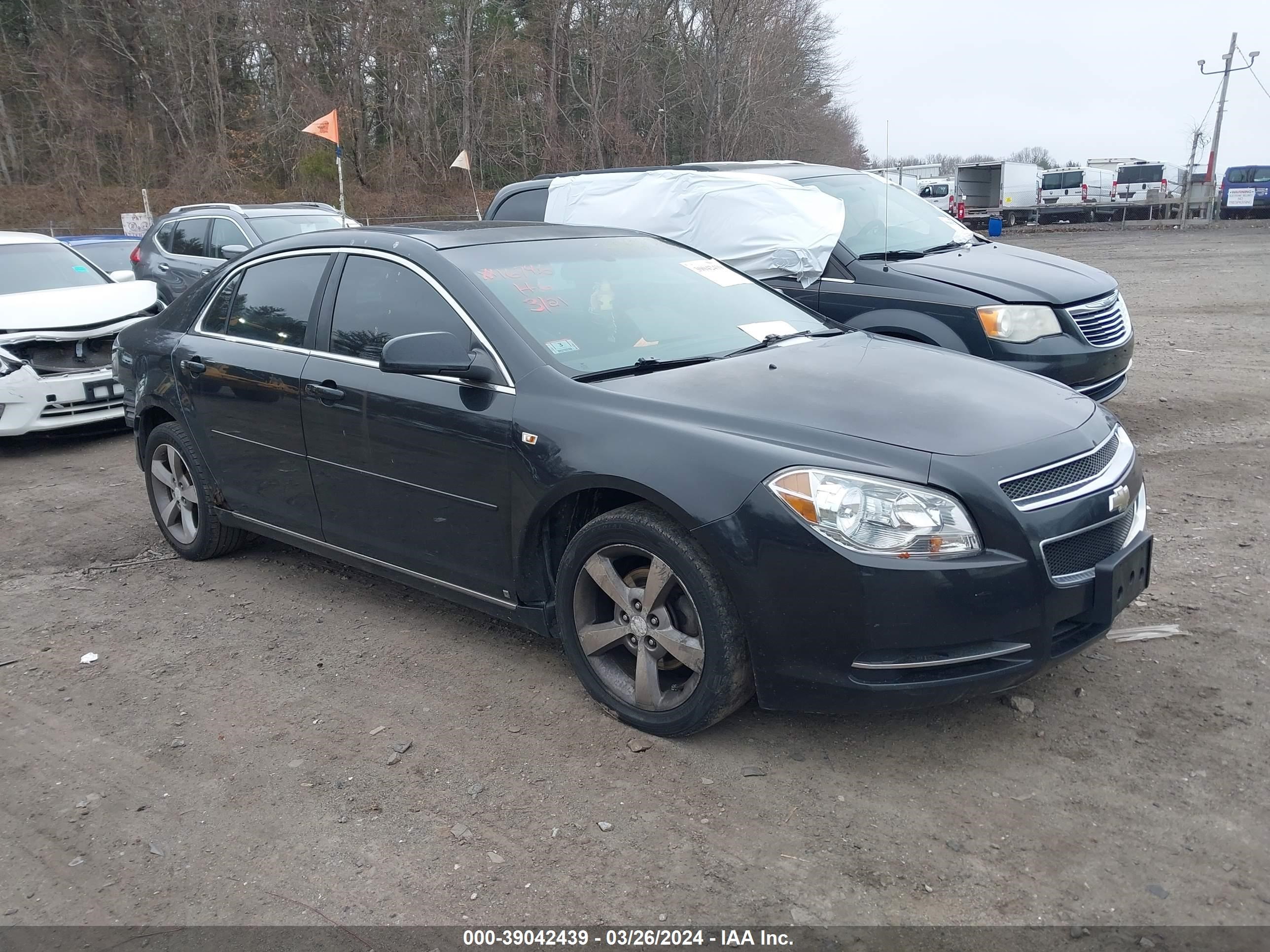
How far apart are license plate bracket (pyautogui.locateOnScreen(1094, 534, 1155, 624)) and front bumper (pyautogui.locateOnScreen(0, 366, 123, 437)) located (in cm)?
787

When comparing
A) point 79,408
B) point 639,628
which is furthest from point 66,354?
point 639,628

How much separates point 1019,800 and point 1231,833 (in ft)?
1.82

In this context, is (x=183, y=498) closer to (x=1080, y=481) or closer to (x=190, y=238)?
(x=1080, y=481)

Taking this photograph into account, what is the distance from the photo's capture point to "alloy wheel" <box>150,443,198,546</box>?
5.54 m

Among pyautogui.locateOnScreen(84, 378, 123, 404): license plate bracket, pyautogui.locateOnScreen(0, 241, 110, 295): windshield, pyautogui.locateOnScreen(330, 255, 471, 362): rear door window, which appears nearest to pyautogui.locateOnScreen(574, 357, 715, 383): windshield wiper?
pyautogui.locateOnScreen(330, 255, 471, 362): rear door window

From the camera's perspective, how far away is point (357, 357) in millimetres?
4375

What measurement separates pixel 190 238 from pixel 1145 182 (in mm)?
41928

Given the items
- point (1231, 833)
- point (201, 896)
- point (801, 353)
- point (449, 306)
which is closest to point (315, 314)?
point (449, 306)

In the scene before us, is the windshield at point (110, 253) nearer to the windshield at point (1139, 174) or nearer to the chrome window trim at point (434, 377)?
the chrome window trim at point (434, 377)

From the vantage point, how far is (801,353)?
→ 411cm

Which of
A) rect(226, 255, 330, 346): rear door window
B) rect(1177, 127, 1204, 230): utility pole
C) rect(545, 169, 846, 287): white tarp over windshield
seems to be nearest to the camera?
rect(226, 255, 330, 346): rear door window

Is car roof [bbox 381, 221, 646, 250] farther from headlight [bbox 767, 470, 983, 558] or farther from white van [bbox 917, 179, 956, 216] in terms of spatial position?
white van [bbox 917, 179, 956, 216]

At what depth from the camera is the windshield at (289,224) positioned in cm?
1205

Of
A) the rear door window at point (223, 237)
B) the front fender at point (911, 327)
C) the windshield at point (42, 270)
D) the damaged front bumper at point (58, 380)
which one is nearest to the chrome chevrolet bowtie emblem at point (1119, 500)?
the front fender at point (911, 327)
